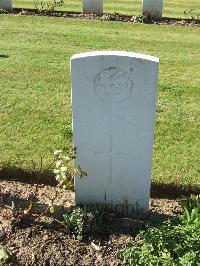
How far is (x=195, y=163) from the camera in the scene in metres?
5.85

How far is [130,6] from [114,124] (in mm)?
11923

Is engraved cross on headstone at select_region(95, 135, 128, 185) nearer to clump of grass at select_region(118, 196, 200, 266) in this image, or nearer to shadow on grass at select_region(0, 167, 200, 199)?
clump of grass at select_region(118, 196, 200, 266)

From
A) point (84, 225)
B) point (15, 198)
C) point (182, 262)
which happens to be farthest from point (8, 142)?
point (182, 262)

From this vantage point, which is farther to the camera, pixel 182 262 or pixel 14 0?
pixel 14 0

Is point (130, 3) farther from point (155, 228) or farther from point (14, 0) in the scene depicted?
point (155, 228)

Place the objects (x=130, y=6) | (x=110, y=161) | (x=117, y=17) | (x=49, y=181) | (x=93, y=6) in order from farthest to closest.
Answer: (x=130, y=6) → (x=93, y=6) → (x=117, y=17) → (x=49, y=181) → (x=110, y=161)

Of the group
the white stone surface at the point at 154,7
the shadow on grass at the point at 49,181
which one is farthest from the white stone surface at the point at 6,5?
the shadow on grass at the point at 49,181

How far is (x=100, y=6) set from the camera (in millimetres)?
13977

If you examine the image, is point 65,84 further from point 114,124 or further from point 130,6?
point 130,6

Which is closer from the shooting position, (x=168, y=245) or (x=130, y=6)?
(x=168, y=245)

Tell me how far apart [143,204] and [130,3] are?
12.5 m

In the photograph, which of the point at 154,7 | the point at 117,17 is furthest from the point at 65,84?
the point at 154,7

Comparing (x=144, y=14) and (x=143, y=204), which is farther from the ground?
(x=144, y=14)

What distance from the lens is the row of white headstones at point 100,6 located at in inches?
543
